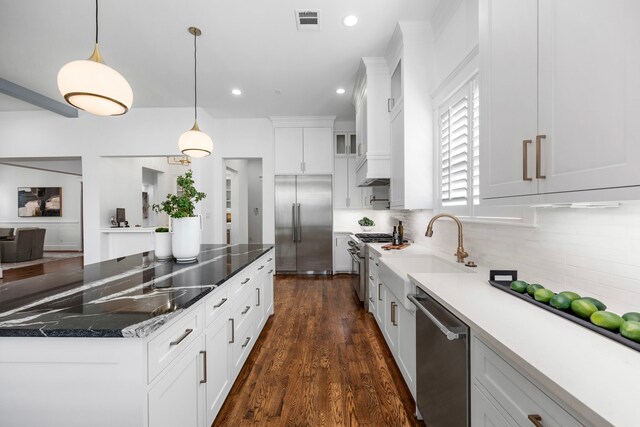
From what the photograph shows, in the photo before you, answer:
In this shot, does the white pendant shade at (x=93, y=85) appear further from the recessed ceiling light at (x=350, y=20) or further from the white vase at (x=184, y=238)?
the recessed ceiling light at (x=350, y=20)

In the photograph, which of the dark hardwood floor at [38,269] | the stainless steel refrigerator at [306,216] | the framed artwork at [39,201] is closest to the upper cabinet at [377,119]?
the stainless steel refrigerator at [306,216]

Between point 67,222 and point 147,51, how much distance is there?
916 cm

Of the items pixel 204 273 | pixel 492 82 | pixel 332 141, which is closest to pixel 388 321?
pixel 204 273

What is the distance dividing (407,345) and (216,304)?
1256mm

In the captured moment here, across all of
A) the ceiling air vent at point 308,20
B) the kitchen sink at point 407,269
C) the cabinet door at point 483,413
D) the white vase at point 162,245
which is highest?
the ceiling air vent at point 308,20

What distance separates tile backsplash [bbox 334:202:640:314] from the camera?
103 centimetres

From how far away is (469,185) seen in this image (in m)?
2.02

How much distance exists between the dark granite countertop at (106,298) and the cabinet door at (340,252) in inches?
142

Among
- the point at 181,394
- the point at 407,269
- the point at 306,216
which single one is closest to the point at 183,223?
the point at 181,394

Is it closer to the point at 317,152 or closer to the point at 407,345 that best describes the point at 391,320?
the point at 407,345

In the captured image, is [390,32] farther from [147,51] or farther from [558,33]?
[147,51]

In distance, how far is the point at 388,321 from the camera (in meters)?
2.40

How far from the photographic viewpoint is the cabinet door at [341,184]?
18.2 feet

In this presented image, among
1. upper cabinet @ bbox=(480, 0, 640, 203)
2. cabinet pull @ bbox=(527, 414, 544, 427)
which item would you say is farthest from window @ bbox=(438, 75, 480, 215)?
cabinet pull @ bbox=(527, 414, 544, 427)
